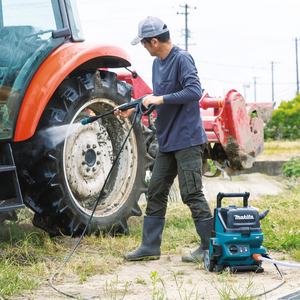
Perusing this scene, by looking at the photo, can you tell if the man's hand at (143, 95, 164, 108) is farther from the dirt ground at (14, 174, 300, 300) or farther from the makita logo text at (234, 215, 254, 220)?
the dirt ground at (14, 174, 300, 300)

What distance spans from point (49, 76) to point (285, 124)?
2680cm

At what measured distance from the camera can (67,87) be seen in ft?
11.4

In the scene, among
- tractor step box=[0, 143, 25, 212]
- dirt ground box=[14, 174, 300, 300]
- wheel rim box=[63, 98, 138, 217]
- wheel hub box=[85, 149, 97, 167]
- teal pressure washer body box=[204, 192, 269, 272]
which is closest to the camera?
dirt ground box=[14, 174, 300, 300]

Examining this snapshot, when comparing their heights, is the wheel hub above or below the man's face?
below

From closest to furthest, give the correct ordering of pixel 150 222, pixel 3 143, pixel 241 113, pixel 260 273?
pixel 260 273 → pixel 3 143 → pixel 150 222 → pixel 241 113

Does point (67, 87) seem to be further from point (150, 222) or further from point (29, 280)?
point (29, 280)

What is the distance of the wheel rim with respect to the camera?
3572mm

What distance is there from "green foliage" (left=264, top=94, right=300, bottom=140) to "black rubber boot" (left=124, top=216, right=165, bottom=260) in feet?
83.1

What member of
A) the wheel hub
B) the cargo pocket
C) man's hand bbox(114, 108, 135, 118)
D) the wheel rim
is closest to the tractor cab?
the wheel rim

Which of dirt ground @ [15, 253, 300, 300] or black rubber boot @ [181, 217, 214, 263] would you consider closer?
dirt ground @ [15, 253, 300, 300]

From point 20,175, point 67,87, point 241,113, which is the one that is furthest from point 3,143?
point 241,113

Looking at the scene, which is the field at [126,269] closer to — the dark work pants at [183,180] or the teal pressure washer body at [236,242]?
the teal pressure washer body at [236,242]

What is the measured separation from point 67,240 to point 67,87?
131cm

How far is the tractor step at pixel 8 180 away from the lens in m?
2.95
